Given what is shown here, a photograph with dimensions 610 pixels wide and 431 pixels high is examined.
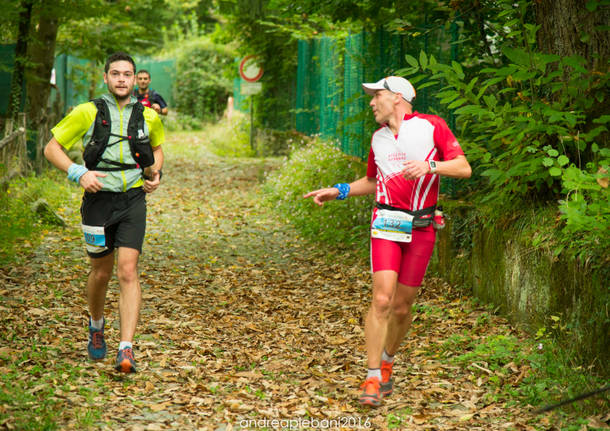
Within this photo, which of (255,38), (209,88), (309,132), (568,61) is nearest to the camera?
(568,61)

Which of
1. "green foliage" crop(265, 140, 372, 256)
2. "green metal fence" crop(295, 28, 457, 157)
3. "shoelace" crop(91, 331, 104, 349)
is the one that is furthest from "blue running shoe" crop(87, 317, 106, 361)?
"green foliage" crop(265, 140, 372, 256)

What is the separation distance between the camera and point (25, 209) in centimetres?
1134

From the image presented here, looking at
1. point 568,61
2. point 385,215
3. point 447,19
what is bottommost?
point 385,215

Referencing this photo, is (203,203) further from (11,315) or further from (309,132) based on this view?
(11,315)

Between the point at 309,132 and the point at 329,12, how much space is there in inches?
319

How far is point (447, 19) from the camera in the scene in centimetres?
852

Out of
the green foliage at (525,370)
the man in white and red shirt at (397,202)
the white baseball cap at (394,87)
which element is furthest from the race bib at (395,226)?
the green foliage at (525,370)

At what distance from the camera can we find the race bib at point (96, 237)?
18.5 ft

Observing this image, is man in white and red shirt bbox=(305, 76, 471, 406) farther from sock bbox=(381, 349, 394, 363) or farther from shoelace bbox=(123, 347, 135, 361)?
shoelace bbox=(123, 347, 135, 361)

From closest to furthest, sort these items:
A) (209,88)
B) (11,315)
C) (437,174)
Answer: (437,174) → (11,315) → (209,88)

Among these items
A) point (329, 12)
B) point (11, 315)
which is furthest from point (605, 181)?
point (329, 12)

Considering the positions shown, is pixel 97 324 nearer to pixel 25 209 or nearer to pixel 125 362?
pixel 125 362

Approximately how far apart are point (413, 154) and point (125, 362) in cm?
250

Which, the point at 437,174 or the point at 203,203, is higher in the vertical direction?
the point at 437,174
